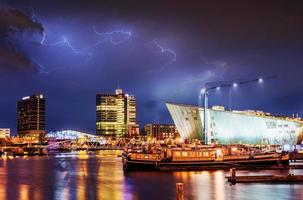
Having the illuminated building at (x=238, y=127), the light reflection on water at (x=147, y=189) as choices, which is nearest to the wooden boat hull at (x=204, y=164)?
the light reflection on water at (x=147, y=189)

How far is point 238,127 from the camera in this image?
488 ft

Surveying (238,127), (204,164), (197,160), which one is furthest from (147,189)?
(238,127)

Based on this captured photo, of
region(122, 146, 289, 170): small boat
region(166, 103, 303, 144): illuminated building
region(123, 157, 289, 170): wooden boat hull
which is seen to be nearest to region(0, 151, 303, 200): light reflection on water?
region(123, 157, 289, 170): wooden boat hull

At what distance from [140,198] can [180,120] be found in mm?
99890

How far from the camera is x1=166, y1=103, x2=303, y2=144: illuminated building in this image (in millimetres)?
144750

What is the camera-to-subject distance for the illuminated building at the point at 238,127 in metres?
145

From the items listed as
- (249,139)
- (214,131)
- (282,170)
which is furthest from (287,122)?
(282,170)

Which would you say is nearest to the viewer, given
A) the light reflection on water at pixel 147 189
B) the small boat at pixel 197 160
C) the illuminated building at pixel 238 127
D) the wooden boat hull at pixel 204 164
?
the light reflection on water at pixel 147 189

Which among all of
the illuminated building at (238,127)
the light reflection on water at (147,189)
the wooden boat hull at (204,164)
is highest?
the illuminated building at (238,127)

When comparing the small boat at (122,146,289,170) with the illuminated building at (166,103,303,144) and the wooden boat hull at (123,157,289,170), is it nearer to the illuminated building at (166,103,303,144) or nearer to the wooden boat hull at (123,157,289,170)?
the wooden boat hull at (123,157,289,170)

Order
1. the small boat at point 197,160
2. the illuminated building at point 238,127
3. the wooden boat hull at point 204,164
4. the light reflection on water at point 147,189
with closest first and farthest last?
the light reflection on water at point 147,189, the wooden boat hull at point 204,164, the small boat at point 197,160, the illuminated building at point 238,127

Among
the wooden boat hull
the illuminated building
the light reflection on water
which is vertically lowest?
the light reflection on water

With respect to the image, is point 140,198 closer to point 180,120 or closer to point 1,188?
point 1,188

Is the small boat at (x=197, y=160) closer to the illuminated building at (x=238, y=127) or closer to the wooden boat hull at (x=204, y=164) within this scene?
the wooden boat hull at (x=204, y=164)
